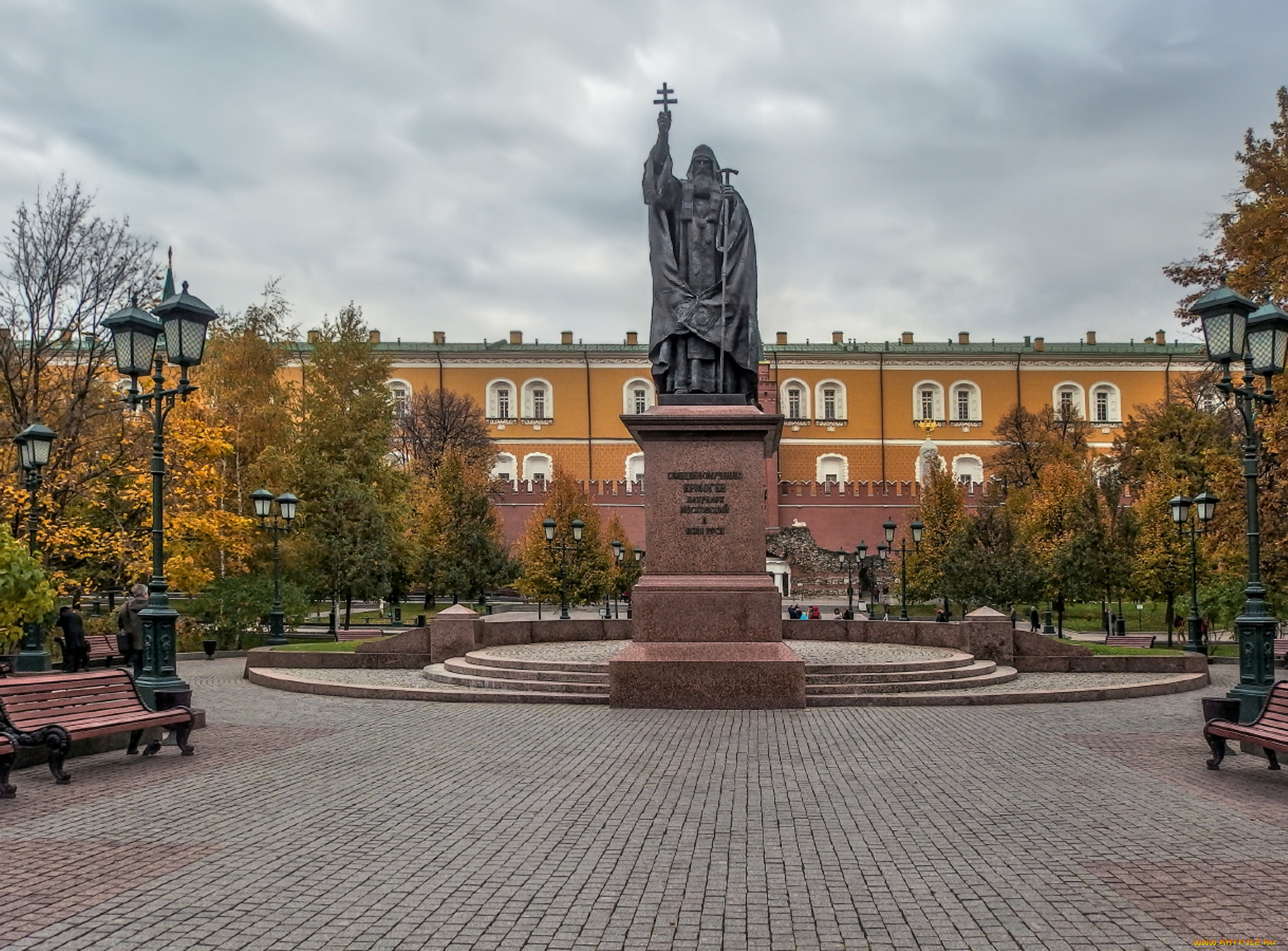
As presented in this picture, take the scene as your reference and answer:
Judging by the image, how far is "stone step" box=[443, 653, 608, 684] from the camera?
13656 mm

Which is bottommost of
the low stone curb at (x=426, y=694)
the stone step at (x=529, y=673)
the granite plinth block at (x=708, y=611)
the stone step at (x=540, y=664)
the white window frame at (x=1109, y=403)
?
the low stone curb at (x=426, y=694)

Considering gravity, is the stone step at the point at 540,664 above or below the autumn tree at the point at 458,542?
below

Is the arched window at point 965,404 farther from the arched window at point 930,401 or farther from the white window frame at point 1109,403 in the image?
the white window frame at point 1109,403

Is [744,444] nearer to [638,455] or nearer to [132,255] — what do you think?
[132,255]

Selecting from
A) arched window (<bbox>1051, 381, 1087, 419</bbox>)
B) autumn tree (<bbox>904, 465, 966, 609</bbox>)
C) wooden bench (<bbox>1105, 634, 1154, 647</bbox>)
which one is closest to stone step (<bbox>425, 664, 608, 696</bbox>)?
wooden bench (<bbox>1105, 634, 1154, 647</bbox>)

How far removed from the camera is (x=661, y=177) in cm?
1448

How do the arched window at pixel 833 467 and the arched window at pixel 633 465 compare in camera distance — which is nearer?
the arched window at pixel 633 465

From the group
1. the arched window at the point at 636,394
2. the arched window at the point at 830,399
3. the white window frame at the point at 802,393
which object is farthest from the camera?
the arched window at the point at 830,399

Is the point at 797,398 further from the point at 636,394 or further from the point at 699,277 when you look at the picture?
the point at 699,277

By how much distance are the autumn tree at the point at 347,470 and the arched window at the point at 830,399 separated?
41.2 m

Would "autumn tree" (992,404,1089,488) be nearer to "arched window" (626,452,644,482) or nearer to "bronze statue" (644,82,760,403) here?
Answer: "arched window" (626,452,644,482)

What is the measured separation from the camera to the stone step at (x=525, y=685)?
13164 millimetres

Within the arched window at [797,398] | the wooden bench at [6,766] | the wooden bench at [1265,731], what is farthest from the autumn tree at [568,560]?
the arched window at [797,398]

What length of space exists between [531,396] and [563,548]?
1717 inches
